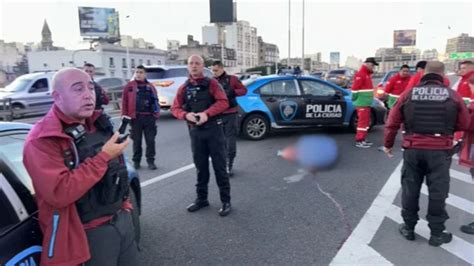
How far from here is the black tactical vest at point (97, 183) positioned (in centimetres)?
205

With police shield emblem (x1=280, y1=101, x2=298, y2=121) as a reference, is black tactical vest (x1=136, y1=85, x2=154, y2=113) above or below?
above

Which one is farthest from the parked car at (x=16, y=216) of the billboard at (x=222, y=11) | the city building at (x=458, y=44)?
the city building at (x=458, y=44)

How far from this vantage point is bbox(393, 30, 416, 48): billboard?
7550cm

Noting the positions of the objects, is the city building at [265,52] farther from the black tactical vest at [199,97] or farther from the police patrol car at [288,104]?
the black tactical vest at [199,97]

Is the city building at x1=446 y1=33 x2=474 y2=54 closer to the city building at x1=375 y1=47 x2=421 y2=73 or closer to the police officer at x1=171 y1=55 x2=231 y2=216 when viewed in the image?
the city building at x1=375 y1=47 x2=421 y2=73

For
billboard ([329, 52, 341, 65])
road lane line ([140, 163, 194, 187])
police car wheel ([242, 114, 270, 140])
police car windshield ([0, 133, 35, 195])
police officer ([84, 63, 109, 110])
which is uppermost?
billboard ([329, 52, 341, 65])

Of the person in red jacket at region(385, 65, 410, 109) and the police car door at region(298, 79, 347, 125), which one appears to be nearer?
the person in red jacket at region(385, 65, 410, 109)

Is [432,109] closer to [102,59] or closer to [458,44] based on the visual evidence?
[102,59]

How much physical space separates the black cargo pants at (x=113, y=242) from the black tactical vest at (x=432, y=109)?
2.84 metres

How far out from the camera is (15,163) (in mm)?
2377

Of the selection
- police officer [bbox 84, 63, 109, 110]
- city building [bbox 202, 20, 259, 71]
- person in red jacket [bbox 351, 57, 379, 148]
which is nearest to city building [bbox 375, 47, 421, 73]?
city building [bbox 202, 20, 259, 71]

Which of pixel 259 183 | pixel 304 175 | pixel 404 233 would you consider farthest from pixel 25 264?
pixel 304 175

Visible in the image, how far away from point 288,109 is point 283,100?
0.79ft

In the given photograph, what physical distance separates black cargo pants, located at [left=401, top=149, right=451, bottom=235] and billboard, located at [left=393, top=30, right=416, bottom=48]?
7918cm
